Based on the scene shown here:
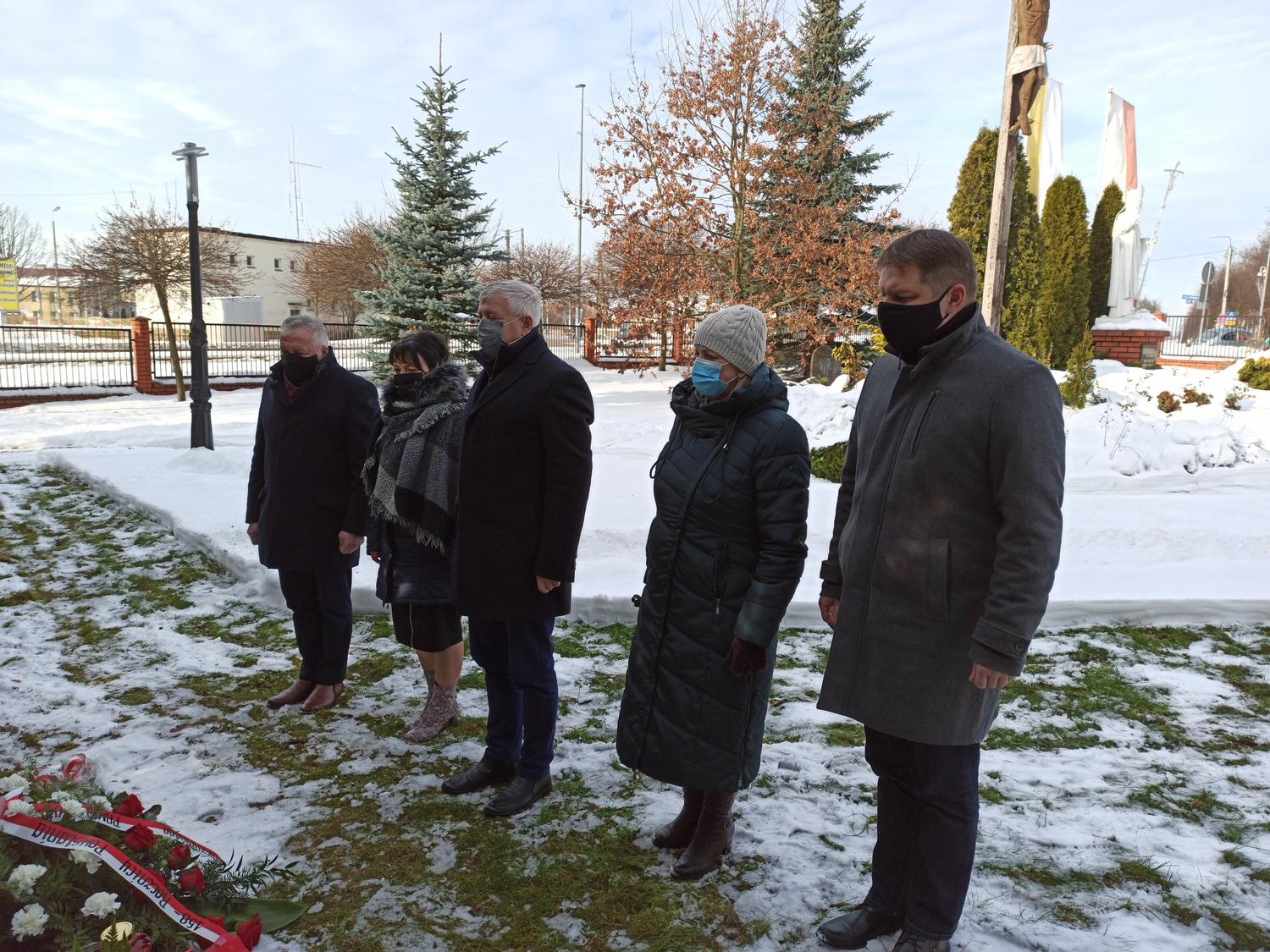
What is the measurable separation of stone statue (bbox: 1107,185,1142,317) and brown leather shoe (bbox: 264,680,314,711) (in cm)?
2258

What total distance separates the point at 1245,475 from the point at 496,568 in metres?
8.81

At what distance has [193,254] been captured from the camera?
38.9ft

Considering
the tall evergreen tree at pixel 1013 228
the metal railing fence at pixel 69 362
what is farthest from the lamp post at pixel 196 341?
the tall evergreen tree at pixel 1013 228

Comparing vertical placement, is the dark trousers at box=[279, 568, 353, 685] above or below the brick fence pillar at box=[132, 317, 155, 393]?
below

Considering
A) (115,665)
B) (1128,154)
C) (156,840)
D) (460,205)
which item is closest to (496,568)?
(156,840)

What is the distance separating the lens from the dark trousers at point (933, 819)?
2203 millimetres

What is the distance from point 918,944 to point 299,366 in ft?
10.9

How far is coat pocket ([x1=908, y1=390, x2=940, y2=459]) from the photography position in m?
2.15

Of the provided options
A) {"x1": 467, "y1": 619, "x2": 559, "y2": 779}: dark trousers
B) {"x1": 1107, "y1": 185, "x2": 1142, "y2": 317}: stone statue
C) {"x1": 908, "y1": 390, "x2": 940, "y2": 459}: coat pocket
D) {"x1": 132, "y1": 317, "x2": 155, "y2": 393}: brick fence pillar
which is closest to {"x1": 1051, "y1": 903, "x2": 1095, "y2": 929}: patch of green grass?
{"x1": 908, "y1": 390, "x2": 940, "y2": 459}: coat pocket

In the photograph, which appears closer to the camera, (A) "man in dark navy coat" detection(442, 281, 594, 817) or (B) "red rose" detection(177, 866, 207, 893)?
(B) "red rose" detection(177, 866, 207, 893)

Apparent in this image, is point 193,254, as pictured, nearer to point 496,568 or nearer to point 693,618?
point 496,568

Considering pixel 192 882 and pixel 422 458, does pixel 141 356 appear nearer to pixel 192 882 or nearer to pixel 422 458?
pixel 422 458

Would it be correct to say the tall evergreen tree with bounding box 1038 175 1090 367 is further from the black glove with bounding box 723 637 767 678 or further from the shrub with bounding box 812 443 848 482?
the black glove with bounding box 723 637 767 678

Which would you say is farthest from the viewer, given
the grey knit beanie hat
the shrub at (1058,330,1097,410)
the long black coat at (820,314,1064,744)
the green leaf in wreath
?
the shrub at (1058,330,1097,410)
